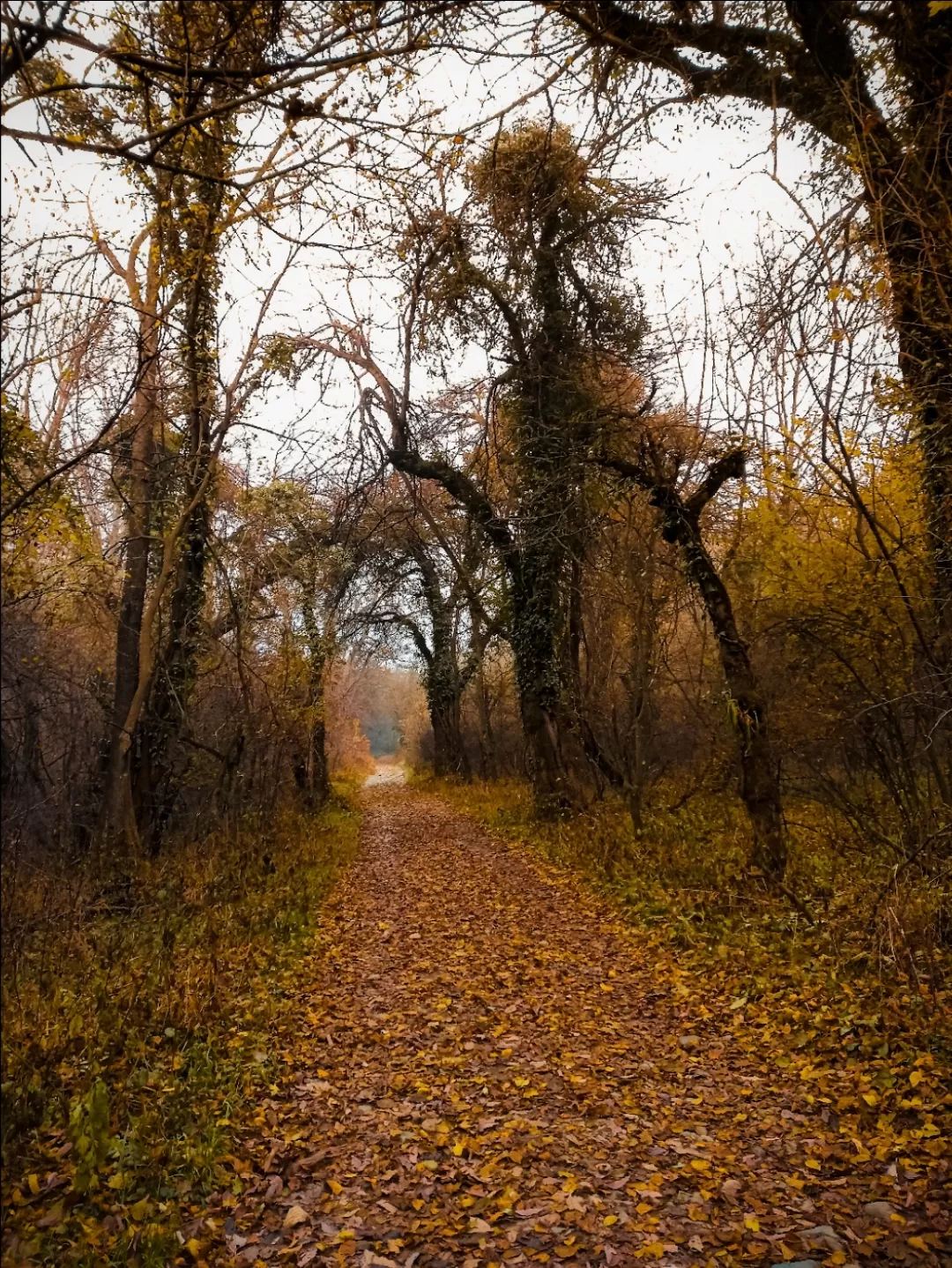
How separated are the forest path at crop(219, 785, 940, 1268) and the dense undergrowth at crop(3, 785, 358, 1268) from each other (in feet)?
0.94

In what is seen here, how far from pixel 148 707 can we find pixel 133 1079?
659 cm

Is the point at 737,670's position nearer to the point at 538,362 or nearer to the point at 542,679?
the point at 542,679

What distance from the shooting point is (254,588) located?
12.8 metres

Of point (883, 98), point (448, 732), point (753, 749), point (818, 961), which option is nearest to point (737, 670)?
point (753, 749)

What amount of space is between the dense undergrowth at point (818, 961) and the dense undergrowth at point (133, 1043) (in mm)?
3197

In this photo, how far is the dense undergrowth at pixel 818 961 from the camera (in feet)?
14.6

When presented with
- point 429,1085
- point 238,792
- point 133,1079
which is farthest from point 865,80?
point 238,792

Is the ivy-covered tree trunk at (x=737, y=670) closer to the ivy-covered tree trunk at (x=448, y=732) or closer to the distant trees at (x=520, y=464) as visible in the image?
the distant trees at (x=520, y=464)

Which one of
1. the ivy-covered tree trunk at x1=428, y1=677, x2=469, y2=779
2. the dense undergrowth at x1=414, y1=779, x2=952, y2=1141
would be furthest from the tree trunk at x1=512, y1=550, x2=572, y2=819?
the ivy-covered tree trunk at x1=428, y1=677, x2=469, y2=779

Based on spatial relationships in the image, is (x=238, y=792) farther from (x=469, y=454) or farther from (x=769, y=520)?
(x=769, y=520)

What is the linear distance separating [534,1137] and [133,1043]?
2.52 metres

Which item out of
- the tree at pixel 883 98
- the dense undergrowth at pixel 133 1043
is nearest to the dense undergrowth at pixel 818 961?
the tree at pixel 883 98

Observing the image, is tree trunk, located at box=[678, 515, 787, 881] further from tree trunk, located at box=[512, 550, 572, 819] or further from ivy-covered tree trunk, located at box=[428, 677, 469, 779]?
ivy-covered tree trunk, located at box=[428, 677, 469, 779]

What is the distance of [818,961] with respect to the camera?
6004 mm
